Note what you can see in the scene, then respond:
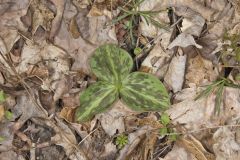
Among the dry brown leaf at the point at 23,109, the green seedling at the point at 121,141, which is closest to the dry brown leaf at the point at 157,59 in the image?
the green seedling at the point at 121,141

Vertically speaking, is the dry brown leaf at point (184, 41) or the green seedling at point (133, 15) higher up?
the green seedling at point (133, 15)

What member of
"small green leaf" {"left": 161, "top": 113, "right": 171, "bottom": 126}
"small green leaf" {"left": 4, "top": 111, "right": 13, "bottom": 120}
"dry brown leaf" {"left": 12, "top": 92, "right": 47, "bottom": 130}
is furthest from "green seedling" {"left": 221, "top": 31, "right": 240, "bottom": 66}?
"small green leaf" {"left": 4, "top": 111, "right": 13, "bottom": 120}

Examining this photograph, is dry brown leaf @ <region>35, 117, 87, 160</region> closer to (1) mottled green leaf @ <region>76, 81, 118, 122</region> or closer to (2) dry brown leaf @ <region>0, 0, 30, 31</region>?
(1) mottled green leaf @ <region>76, 81, 118, 122</region>

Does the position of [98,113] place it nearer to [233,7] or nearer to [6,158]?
[6,158]

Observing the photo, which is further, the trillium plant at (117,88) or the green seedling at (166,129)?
the green seedling at (166,129)

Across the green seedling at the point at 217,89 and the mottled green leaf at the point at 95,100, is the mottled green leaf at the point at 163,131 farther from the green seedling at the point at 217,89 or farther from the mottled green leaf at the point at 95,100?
the mottled green leaf at the point at 95,100

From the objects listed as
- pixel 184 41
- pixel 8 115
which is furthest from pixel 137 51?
pixel 8 115

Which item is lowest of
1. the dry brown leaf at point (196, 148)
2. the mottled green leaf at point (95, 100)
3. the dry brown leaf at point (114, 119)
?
the dry brown leaf at point (196, 148)

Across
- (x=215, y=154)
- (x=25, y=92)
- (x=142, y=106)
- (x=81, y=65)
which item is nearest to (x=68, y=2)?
(x=81, y=65)

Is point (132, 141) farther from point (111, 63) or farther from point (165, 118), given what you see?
point (111, 63)
